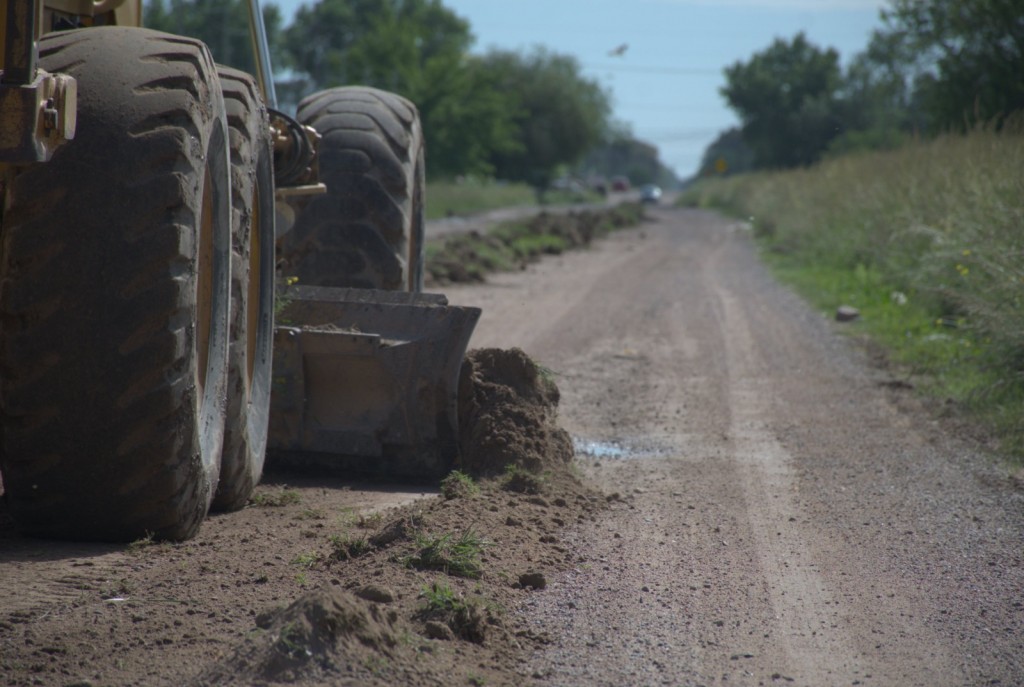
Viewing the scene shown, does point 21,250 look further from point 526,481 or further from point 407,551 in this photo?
point 526,481

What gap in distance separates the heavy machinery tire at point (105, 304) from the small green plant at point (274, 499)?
1.11 meters

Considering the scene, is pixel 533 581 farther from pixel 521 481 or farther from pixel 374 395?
pixel 374 395

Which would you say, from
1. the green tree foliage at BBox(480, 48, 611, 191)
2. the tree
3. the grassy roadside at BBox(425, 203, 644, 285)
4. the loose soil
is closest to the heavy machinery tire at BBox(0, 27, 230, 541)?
the loose soil

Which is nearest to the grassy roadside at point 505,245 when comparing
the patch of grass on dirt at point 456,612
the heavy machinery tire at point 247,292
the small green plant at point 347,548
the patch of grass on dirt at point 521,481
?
the heavy machinery tire at point 247,292

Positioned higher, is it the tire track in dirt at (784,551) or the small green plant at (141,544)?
the small green plant at (141,544)

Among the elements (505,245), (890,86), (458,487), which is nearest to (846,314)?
(458,487)

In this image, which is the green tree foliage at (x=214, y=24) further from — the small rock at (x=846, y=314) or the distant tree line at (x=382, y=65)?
the small rock at (x=846, y=314)

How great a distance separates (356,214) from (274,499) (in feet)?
7.12

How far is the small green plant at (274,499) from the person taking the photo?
15.7 feet

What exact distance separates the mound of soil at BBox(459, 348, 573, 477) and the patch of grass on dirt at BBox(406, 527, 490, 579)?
110cm

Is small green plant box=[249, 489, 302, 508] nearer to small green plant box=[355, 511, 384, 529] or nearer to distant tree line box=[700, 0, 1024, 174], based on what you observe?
small green plant box=[355, 511, 384, 529]

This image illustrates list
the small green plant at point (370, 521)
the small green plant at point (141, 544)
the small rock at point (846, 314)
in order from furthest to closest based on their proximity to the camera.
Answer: the small rock at point (846, 314) < the small green plant at point (370, 521) < the small green plant at point (141, 544)

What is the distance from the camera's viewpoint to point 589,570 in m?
4.13

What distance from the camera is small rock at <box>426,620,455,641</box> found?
10.6ft
